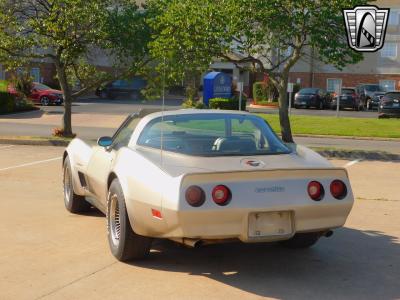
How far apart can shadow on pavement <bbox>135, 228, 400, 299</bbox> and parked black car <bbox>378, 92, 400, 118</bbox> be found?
85.3 feet

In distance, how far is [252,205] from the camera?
17.0 ft

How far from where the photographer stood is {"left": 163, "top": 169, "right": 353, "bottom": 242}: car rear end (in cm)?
515

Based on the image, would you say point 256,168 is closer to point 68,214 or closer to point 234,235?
point 234,235

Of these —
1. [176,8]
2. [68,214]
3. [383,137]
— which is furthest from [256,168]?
[383,137]

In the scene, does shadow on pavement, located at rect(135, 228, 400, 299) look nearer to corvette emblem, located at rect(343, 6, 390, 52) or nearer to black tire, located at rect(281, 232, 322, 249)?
black tire, located at rect(281, 232, 322, 249)

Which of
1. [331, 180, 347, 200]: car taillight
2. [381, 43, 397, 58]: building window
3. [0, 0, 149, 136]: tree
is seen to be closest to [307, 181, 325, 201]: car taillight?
[331, 180, 347, 200]: car taillight

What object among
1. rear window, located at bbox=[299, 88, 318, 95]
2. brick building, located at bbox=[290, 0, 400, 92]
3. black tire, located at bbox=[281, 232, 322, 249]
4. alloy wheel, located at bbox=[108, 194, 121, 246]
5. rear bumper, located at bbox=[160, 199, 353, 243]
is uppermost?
brick building, located at bbox=[290, 0, 400, 92]

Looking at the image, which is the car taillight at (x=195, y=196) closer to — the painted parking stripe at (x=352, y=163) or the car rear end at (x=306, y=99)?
the painted parking stripe at (x=352, y=163)

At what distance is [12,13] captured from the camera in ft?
56.4

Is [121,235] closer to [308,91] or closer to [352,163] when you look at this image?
[352,163]

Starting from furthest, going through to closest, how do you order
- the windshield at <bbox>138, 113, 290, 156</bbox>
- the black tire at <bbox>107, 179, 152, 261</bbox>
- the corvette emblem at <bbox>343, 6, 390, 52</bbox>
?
1. the corvette emblem at <bbox>343, 6, 390, 52</bbox>
2. the windshield at <bbox>138, 113, 290, 156</bbox>
3. the black tire at <bbox>107, 179, 152, 261</bbox>

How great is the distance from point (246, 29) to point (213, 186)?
11.3m

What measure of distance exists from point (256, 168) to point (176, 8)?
37.4 feet

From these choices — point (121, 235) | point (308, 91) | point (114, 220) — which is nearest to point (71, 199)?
point (114, 220)
